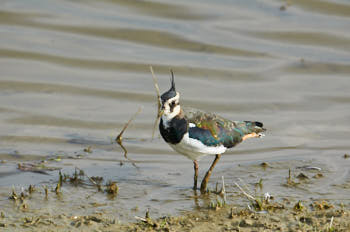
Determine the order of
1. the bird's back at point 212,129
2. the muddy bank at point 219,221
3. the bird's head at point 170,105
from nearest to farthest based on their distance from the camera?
the muddy bank at point 219,221, the bird's head at point 170,105, the bird's back at point 212,129

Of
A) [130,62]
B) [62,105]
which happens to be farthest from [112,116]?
[130,62]

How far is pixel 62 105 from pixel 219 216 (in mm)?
4747

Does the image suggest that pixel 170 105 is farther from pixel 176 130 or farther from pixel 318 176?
pixel 318 176

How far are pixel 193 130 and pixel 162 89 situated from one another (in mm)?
4172

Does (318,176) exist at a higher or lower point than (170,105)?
lower

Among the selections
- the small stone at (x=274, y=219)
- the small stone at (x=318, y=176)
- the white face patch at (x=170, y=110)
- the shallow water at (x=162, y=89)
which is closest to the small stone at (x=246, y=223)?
the small stone at (x=274, y=219)

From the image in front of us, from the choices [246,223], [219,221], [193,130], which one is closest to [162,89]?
[193,130]

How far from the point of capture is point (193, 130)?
266 inches

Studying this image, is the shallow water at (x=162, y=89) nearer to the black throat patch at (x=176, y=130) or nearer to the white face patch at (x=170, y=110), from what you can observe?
the black throat patch at (x=176, y=130)

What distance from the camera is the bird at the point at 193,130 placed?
670cm

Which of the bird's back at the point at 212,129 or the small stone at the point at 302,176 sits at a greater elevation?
the bird's back at the point at 212,129

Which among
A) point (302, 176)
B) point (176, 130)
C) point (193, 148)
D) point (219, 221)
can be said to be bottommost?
point (219, 221)

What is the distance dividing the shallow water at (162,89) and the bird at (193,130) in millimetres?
518

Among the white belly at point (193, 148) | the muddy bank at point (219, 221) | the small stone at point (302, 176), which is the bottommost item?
the muddy bank at point (219, 221)
